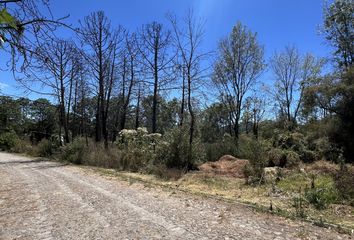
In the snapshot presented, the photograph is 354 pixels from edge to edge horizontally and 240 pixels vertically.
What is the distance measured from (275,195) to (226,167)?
7.97 metres

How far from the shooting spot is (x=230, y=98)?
39.3 metres

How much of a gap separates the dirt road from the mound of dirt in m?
6.44

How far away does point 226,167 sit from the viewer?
17.4 metres

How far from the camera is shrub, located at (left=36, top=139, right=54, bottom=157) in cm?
2645

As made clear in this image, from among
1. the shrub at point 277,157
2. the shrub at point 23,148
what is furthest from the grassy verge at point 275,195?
the shrub at point 23,148

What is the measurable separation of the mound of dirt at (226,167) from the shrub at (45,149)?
13530mm

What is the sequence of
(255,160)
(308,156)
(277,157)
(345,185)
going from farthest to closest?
(308,156) < (277,157) < (255,160) < (345,185)

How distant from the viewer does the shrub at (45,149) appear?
1041 inches

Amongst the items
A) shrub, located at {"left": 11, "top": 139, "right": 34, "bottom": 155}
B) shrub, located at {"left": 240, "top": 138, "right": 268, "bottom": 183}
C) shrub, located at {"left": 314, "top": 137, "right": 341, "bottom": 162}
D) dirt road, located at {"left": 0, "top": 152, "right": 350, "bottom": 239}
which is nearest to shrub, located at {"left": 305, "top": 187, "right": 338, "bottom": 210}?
dirt road, located at {"left": 0, "top": 152, "right": 350, "bottom": 239}

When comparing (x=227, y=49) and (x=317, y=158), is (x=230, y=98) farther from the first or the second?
(x=317, y=158)

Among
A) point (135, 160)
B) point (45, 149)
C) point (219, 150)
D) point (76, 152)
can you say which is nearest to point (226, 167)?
point (135, 160)

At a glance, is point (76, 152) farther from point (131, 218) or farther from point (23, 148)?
point (131, 218)

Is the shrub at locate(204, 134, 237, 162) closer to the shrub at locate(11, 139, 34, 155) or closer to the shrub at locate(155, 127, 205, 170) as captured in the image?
the shrub at locate(155, 127, 205, 170)

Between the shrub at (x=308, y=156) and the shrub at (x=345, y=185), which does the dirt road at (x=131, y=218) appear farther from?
the shrub at (x=308, y=156)
